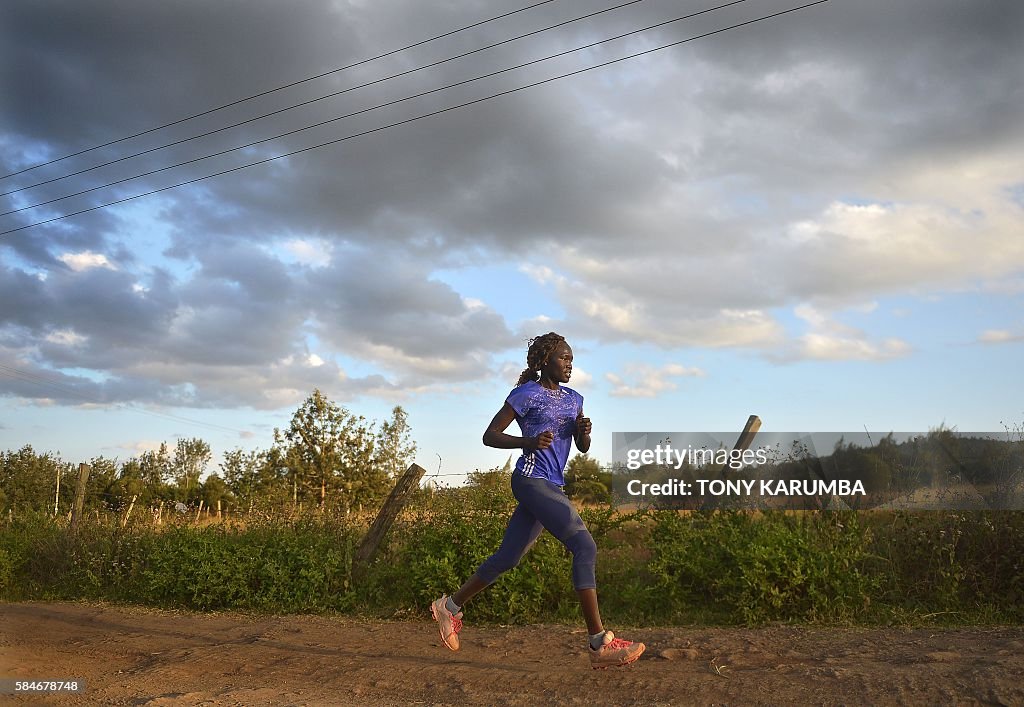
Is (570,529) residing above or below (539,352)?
below

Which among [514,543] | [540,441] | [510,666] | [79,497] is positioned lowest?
[510,666]

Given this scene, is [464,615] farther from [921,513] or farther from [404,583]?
[921,513]

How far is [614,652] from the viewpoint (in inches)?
214

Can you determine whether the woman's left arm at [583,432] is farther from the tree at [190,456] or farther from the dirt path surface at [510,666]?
the tree at [190,456]

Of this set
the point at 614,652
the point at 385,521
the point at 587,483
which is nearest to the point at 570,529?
the point at 614,652

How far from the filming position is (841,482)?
31.9 feet

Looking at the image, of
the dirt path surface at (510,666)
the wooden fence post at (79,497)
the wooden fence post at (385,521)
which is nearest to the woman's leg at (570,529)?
the dirt path surface at (510,666)

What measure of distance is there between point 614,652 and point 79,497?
10.8 m

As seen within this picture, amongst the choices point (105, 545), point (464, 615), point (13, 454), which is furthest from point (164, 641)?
point (13, 454)

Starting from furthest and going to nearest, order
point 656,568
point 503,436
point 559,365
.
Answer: point 656,568
point 559,365
point 503,436

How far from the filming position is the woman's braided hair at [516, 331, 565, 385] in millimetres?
6059

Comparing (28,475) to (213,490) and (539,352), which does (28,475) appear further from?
(539,352)

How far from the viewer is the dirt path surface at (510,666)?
Answer: 5336 mm

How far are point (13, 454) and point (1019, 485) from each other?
45.7 m
